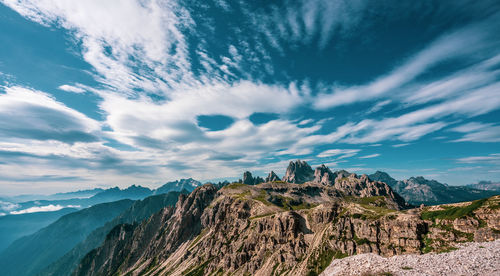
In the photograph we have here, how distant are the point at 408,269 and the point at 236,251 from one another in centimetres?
14054

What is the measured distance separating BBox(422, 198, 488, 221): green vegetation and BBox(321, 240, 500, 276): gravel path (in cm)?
1358

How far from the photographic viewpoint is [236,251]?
190250 millimetres

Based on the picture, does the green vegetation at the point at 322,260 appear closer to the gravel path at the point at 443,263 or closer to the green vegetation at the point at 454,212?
the gravel path at the point at 443,263

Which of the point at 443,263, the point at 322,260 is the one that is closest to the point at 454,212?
the point at 443,263

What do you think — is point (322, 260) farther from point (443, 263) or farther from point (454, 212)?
point (454, 212)

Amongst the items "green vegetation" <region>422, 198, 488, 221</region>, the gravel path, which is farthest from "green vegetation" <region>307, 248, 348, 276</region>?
"green vegetation" <region>422, 198, 488, 221</region>

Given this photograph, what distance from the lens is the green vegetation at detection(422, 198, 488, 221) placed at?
87688mm

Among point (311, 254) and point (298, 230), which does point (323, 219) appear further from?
point (311, 254)

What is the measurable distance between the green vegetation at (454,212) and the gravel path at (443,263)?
44.6 ft

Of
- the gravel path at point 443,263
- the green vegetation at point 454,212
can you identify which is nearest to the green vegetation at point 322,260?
the gravel path at point 443,263

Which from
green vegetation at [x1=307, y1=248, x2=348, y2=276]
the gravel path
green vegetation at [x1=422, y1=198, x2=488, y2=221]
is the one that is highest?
green vegetation at [x1=422, y1=198, x2=488, y2=221]

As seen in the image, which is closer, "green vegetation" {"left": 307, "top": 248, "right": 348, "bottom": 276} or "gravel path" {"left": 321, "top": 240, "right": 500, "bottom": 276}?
"gravel path" {"left": 321, "top": 240, "right": 500, "bottom": 276}

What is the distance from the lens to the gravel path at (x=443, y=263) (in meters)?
68.0

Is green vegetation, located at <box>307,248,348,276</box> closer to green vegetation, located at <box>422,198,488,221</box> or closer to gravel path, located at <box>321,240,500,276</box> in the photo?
gravel path, located at <box>321,240,500,276</box>
